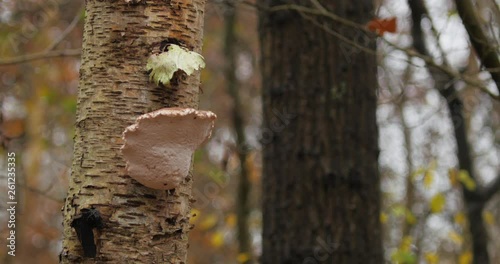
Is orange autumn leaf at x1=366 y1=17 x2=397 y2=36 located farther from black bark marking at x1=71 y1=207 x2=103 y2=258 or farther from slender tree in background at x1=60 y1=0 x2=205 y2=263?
black bark marking at x1=71 y1=207 x2=103 y2=258

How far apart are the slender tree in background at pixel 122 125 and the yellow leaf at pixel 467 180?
3654 mm

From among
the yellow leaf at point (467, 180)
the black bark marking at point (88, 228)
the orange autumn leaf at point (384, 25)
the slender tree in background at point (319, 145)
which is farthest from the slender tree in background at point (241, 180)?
the black bark marking at point (88, 228)

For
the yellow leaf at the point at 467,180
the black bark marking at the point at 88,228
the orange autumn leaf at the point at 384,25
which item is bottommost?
the black bark marking at the point at 88,228

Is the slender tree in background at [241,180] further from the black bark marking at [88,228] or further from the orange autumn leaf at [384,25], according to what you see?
the black bark marking at [88,228]

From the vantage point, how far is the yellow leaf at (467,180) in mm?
5021

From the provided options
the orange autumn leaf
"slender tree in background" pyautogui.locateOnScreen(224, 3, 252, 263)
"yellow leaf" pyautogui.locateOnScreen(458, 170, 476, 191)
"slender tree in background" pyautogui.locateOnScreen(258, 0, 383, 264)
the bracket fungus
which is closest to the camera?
the bracket fungus

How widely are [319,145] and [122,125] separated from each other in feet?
6.09

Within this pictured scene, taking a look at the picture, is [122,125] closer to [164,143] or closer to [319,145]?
[164,143]

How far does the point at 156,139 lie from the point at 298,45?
205 centimetres

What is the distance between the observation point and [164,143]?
1.68 m

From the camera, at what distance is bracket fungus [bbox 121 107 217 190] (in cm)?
163

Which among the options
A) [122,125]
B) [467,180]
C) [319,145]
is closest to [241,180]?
[467,180]

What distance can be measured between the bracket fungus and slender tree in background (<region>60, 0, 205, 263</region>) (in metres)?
0.05

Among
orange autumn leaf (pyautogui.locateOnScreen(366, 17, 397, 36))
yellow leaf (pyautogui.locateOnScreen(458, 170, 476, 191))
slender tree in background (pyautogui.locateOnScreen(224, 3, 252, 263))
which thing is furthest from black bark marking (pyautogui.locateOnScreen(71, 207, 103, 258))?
yellow leaf (pyautogui.locateOnScreen(458, 170, 476, 191))
